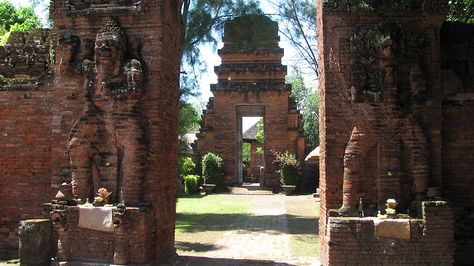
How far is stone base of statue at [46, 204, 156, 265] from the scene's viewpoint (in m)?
6.96

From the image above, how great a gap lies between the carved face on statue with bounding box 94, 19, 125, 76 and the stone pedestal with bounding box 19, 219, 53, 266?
8.92 ft

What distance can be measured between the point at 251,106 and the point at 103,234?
64.2 ft

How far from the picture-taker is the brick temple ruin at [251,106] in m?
24.4

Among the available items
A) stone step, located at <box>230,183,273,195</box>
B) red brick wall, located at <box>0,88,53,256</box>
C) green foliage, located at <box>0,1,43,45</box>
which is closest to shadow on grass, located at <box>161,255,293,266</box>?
red brick wall, located at <box>0,88,53,256</box>

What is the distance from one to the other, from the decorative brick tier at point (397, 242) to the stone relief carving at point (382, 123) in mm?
426

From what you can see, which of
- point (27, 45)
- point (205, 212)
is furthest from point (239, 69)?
point (27, 45)

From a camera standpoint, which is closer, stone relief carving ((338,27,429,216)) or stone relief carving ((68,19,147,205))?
stone relief carving ((338,27,429,216))

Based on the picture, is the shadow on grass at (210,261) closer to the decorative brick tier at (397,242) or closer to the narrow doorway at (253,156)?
the decorative brick tier at (397,242)

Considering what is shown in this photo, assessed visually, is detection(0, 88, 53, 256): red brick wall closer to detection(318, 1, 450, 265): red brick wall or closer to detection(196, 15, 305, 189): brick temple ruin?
detection(318, 1, 450, 265): red brick wall

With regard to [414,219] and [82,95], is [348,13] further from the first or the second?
[82,95]

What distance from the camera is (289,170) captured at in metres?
22.9

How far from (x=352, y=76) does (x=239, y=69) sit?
1909 centimetres

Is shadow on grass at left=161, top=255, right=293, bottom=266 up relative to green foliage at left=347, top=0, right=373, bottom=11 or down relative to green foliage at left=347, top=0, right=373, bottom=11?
down

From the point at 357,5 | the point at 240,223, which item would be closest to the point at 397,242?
the point at 357,5
